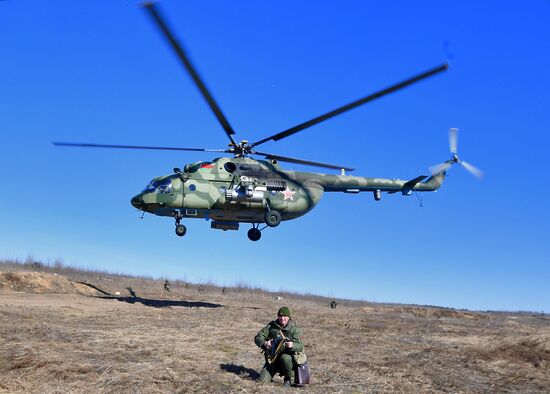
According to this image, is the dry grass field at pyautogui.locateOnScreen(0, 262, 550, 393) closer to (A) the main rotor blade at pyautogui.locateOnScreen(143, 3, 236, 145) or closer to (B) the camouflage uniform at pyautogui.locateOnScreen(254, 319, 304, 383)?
(B) the camouflage uniform at pyautogui.locateOnScreen(254, 319, 304, 383)

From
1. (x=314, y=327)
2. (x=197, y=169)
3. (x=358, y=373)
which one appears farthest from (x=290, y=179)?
(x=358, y=373)

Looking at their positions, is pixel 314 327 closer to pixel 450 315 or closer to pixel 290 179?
pixel 290 179

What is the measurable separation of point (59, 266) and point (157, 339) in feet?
160

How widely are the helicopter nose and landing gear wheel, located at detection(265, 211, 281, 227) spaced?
16.6 ft

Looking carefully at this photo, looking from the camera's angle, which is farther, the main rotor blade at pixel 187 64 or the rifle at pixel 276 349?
the main rotor blade at pixel 187 64

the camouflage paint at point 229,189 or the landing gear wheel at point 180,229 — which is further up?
the camouflage paint at point 229,189

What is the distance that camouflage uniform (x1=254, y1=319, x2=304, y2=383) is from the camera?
8586 mm

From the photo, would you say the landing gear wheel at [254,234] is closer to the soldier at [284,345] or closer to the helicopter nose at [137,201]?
the helicopter nose at [137,201]

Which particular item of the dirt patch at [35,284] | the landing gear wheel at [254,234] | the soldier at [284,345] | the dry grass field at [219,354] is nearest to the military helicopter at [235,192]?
the landing gear wheel at [254,234]

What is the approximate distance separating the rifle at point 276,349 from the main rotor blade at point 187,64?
6791 millimetres

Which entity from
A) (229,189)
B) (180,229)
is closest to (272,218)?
(229,189)

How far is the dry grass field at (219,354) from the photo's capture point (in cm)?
848

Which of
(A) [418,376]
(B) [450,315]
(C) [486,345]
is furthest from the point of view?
(B) [450,315]

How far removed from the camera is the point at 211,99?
48.9ft
